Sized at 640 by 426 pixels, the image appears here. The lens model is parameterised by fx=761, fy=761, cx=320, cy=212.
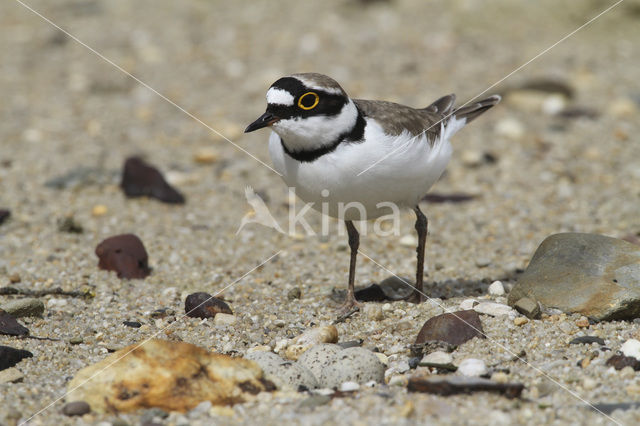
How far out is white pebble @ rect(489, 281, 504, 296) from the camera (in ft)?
15.2

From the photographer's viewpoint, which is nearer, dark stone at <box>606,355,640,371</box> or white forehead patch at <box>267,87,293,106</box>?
dark stone at <box>606,355,640,371</box>

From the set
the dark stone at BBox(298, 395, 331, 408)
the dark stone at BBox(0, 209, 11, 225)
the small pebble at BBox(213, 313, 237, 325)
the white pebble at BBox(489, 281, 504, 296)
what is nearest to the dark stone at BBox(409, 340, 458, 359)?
the dark stone at BBox(298, 395, 331, 408)

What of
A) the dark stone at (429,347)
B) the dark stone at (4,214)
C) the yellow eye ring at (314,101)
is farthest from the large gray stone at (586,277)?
the dark stone at (4,214)

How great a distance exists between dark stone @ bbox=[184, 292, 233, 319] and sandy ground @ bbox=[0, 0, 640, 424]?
8 centimetres

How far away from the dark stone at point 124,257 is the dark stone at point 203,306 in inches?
28.5

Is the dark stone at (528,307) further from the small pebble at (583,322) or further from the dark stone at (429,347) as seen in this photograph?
the dark stone at (429,347)

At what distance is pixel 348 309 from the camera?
4.52m

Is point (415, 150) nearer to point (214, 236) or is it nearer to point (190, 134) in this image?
point (214, 236)

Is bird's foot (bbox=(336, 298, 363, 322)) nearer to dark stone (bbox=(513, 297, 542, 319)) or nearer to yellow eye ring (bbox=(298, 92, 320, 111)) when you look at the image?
dark stone (bbox=(513, 297, 542, 319))

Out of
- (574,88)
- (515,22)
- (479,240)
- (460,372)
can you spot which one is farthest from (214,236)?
(515,22)

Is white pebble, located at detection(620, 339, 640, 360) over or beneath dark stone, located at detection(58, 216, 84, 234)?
beneath

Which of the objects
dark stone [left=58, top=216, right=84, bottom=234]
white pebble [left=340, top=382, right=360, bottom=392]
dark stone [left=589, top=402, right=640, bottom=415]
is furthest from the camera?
dark stone [left=58, top=216, right=84, bottom=234]

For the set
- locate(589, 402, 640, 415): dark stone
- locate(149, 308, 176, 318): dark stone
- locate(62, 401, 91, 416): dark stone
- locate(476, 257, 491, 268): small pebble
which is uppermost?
locate(476, 257, 491, 268): small pebble

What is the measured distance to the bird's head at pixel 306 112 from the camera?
397 cm
